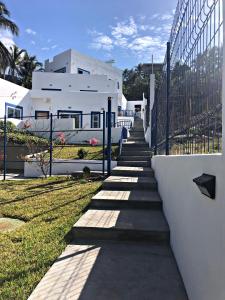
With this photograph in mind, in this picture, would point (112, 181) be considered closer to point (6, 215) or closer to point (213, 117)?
point (6, 215)

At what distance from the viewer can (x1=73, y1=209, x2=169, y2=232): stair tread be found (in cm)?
375

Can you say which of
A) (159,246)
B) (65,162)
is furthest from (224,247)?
(65,162)

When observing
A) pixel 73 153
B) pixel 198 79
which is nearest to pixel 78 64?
pixel 73 153

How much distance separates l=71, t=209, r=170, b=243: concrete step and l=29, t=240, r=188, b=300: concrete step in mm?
164

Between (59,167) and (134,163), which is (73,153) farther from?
(134,163)

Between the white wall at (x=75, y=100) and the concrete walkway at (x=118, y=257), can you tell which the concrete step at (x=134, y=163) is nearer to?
the concrete walkway at (x=118, y=257)

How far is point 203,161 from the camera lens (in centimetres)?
219

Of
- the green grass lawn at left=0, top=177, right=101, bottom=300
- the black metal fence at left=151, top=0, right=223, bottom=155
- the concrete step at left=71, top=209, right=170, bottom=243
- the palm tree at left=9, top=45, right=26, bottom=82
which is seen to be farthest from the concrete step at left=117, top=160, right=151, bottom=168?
the palm tree at left=9, top=45, right=26, bottom=82

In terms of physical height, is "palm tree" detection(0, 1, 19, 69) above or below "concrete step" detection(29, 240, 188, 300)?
above

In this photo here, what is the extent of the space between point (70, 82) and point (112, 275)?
73.6 ft

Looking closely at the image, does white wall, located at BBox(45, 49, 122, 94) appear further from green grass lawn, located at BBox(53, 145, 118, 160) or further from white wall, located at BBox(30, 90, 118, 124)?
green grass lawn, located at BBox(53, 145, 118, 160)

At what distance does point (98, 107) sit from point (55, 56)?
11783 mm

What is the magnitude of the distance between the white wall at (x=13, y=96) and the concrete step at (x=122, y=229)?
15.8 m

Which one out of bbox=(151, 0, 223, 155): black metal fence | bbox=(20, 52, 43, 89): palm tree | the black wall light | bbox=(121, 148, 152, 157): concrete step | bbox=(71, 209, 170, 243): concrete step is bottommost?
bbox=(71, 209, 170, 243): concrete step
